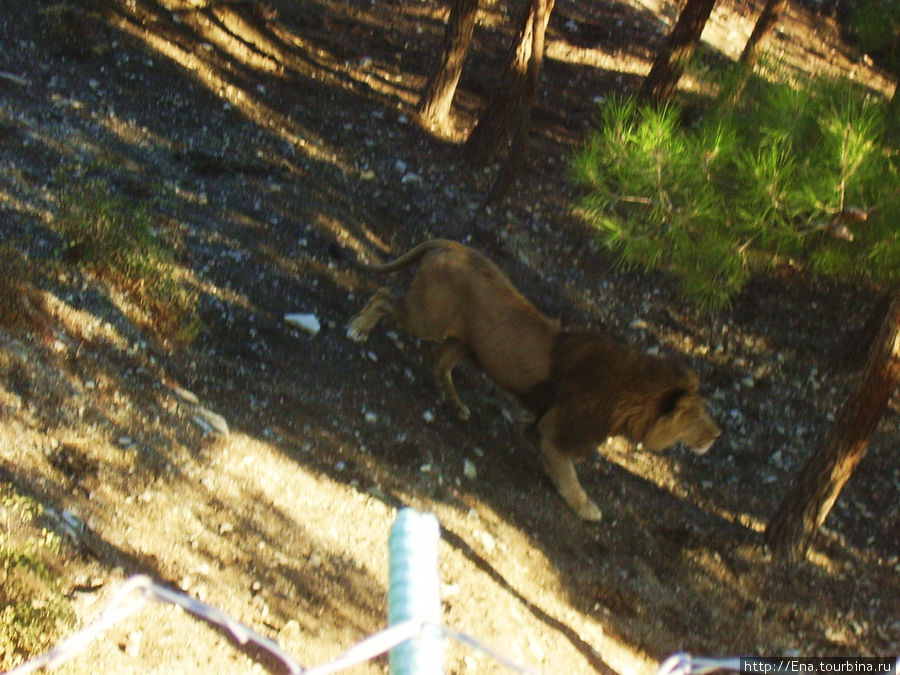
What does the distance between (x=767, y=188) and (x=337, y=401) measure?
286cm

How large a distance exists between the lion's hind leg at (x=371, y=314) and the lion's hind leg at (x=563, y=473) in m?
1.44

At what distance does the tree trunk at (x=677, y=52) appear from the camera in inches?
333

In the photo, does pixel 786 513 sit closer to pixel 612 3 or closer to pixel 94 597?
pixel 94 597

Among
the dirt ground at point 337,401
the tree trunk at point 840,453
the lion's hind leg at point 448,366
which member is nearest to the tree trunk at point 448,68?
the dirt ground at point 337,401

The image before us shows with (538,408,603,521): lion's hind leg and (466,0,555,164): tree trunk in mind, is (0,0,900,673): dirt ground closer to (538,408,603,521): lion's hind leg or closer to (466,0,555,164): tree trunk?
(538,408,603,521): lion's hind leg

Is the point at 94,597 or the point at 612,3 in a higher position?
the point at 612,3

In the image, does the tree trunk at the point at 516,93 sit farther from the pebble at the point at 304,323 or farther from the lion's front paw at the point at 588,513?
the lion's front paw at the point at 588,513

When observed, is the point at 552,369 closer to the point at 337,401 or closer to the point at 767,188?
the point at 337,401

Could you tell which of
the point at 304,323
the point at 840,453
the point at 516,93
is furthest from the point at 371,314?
the point at 516,93

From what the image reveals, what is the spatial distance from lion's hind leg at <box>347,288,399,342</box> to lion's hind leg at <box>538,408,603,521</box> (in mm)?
1436

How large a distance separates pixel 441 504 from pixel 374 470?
0.43m

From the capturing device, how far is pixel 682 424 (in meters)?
5.52

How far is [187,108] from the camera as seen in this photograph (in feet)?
29.3

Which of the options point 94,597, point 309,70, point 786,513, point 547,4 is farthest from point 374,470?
point 309,70
